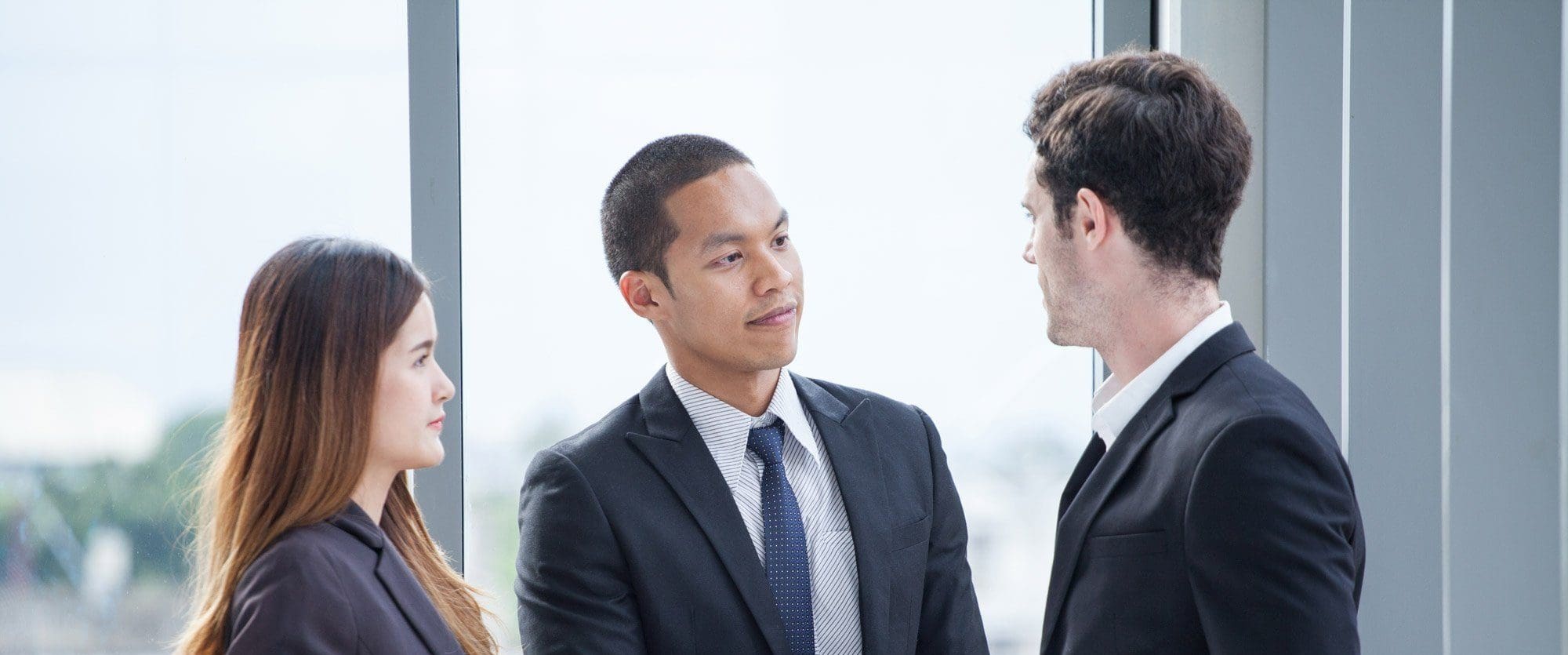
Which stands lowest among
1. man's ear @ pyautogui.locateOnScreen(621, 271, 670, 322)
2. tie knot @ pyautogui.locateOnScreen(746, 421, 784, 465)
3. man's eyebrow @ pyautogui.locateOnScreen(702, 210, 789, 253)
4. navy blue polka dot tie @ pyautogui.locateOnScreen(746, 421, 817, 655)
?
navy blue polka dot tie @ pyautogui.locateOnScreen(746, 421, 817, 655)

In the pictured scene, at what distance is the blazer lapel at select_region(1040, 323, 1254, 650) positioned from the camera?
1.40 metres

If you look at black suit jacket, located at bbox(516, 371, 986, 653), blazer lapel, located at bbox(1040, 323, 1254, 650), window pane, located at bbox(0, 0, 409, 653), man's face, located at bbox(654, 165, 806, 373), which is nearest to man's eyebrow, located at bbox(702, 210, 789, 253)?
man's face, located at bbox(654, 165, 806, 373)

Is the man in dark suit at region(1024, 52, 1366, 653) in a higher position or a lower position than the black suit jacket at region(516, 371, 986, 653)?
higher

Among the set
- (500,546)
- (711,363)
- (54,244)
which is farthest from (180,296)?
(711,363)

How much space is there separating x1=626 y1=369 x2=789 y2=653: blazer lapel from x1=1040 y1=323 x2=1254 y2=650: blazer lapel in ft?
1.49

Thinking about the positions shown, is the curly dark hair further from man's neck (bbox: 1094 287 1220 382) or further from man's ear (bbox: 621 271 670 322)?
man's ear (bbox: 621 271 670 322)

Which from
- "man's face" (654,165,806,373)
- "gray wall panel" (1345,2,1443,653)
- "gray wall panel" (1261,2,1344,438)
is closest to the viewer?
"man's face" (654,165,806,373)

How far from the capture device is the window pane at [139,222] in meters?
2.47

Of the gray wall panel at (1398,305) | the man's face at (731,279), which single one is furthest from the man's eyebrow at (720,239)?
the gray wall panel at (1398,305)

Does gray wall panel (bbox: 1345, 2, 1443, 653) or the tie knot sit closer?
the tie knot

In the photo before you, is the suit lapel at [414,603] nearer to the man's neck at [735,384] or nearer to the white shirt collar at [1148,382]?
the man's neck at [735,384]

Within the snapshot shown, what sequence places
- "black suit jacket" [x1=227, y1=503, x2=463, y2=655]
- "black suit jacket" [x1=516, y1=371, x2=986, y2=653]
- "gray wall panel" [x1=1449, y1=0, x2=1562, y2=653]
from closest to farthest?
"black suit jacket" [x1=227, y1=503, x2=463, y2=655]
"black suit jacket" [x1=516, y1=371, x2=986, y2=653]
"gray wall panel" [x1=1449, y1=0, x2=1562, y2=653]

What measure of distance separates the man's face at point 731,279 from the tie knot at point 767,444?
0.33 ft

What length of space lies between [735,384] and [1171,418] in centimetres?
74
